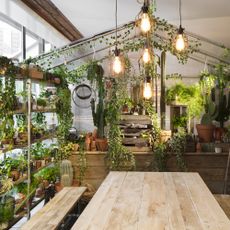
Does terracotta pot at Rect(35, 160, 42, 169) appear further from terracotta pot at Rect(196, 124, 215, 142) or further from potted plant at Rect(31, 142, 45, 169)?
terracotta pot at Rect(196, 124, 215, 142)

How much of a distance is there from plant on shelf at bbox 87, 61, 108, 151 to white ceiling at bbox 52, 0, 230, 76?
740 mm

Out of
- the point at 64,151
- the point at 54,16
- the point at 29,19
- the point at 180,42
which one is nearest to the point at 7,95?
the point at 29,19

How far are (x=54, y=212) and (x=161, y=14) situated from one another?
12.1 ft

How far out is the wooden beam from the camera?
4832 mm

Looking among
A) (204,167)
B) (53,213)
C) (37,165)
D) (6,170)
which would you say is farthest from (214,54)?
(53,213)

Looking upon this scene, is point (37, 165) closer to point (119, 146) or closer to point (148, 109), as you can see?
point (119, 146)

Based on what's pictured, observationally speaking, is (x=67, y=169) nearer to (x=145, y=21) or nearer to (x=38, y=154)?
(x=38, y=154)

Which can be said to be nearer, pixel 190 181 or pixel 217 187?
pixel 190 181

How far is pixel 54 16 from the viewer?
5.61 m

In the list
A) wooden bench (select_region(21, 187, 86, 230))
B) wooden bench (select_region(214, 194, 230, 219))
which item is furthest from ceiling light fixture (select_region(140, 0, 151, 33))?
wooden bench (select_region(214, 194, 230, 219))

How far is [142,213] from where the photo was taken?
269 centimetres

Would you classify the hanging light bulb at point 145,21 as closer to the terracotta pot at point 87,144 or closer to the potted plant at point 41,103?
the potted plant at point 41,103

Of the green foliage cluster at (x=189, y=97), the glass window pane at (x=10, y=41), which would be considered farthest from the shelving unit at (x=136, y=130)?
the glass window pane at (x=10, y=41)

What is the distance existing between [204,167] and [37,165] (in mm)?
2859
